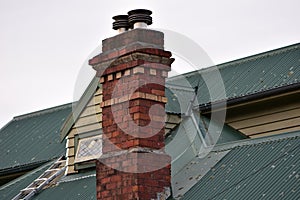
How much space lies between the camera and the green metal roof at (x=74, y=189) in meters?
15.8

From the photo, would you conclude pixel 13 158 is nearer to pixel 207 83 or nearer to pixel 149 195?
pixel 207 83

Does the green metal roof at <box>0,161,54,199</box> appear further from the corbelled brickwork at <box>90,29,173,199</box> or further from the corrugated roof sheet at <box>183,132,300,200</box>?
the corrugated roof sheet at <box>183,132,300,200</box>

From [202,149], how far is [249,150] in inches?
53.7

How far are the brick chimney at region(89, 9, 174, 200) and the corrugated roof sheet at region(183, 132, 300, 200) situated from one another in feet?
2.41

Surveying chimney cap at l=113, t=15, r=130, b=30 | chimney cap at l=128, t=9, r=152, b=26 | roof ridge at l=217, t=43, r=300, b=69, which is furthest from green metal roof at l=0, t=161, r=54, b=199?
chimney cap at l=128, t=9, r=152, b=26

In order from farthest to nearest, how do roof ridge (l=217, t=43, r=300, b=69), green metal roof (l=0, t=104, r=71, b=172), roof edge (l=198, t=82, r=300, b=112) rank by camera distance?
1. green metal roof (l=0, t=104, r=71, b=172)
2. roof ridge (l=217, t=43, r=300, b=69)
3. roof edge (l=198, t=82, r=300, b=112)

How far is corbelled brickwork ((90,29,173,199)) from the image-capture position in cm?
1335

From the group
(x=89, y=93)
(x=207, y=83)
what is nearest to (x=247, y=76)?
(x=207, y=83)

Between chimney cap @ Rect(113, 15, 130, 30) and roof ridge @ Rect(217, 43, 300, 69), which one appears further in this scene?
roof ridge @ Rect(217, 43, 300, 69)

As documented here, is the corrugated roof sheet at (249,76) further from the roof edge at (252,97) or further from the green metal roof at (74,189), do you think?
the green metal roof at (74,189)

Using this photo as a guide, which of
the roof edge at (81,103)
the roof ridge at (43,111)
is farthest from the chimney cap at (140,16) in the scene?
the roof ridge at (43,111)

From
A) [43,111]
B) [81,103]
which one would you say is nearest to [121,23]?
[81,103]

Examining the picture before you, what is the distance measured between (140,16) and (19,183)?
238 inches

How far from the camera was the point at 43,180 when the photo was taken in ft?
57.9
